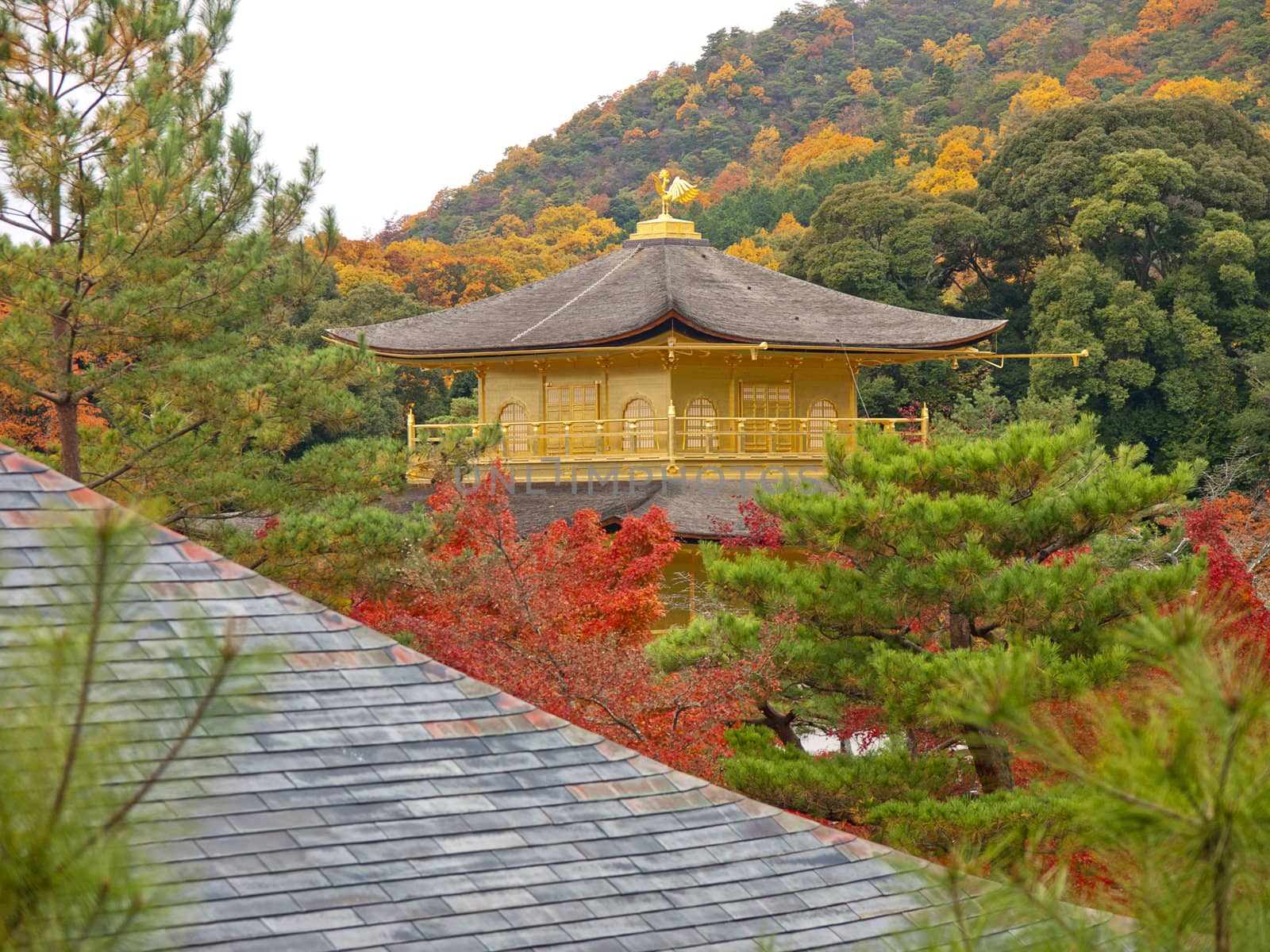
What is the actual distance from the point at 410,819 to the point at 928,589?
6.93 meters

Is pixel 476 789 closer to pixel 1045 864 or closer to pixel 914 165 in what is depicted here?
pixel 1045 864

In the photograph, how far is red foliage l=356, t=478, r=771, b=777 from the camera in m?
11.3

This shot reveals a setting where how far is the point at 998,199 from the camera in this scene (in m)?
36.9

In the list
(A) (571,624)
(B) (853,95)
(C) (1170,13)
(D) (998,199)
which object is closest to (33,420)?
(A) (571,624)

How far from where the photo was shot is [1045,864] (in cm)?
975

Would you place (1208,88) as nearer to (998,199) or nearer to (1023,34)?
(998,199)

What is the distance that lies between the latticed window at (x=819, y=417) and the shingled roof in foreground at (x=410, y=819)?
712 inches

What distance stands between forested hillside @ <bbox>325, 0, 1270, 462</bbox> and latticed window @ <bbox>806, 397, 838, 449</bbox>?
18.9ft

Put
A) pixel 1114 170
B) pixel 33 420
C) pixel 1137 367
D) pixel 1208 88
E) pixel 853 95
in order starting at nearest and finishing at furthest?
1. pixel 33 420
2. pixel 1137 367
3. pixel 1114 170
4. pixel 1208 88
5. pixel 853 95

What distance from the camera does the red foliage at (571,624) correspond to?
1134cm

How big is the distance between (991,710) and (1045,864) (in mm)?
7770

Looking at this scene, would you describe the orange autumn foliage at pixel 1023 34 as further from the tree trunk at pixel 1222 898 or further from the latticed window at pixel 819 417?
the tree trunk at pixel 1222 898

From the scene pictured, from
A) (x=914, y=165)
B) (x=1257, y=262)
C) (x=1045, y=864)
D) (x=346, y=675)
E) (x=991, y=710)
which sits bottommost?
(x=1045, y=864)

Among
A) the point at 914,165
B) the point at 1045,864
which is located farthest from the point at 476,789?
the point at 914,165
